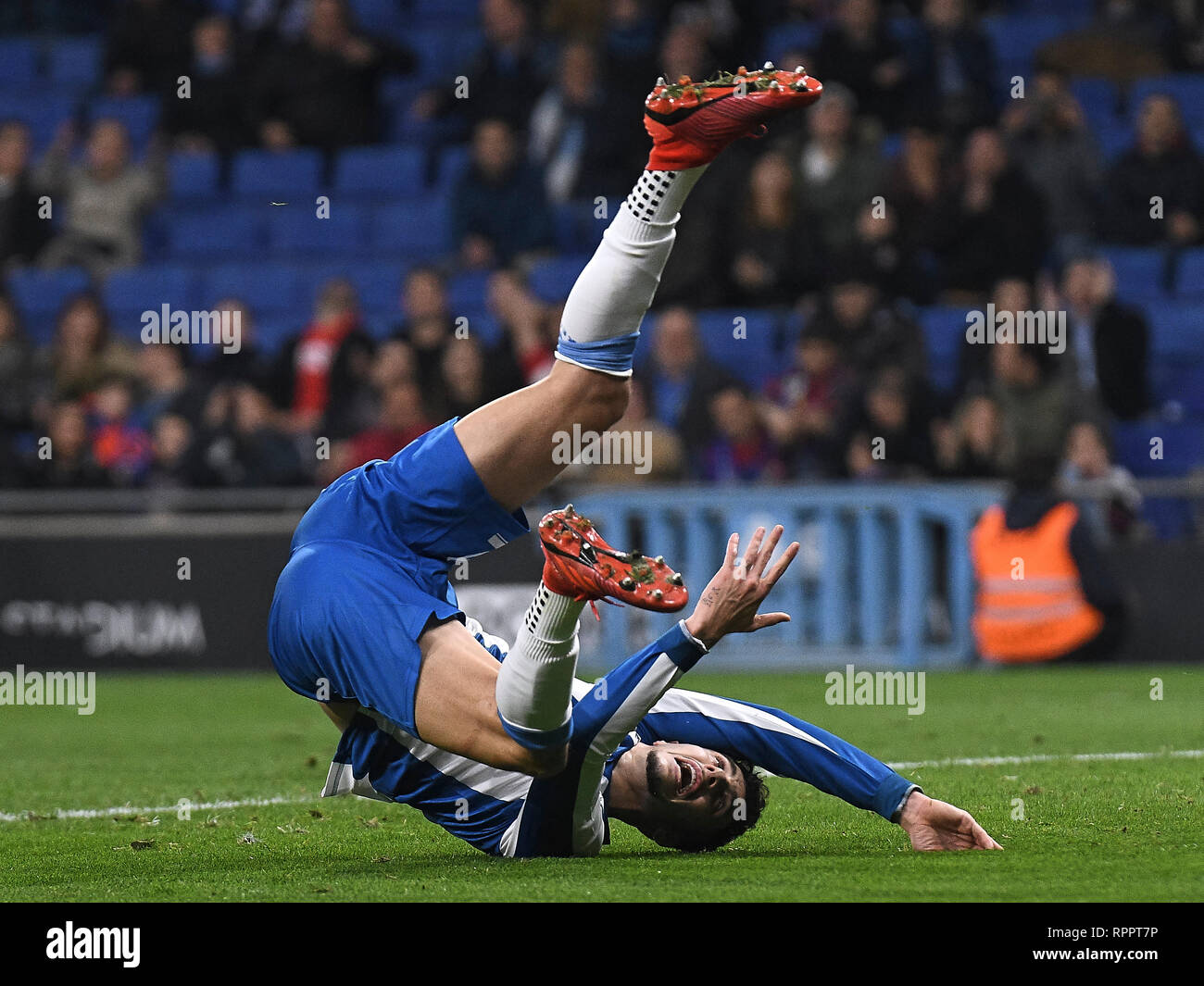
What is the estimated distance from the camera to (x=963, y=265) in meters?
13.7

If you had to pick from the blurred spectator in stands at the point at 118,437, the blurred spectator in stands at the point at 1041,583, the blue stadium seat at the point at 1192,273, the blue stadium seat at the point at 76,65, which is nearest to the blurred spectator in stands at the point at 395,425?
the blurred spectator in stands at the point at 118,437

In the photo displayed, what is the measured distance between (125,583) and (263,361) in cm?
243

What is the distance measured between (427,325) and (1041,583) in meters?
4.58

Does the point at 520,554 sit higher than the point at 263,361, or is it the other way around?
the point at 263,361

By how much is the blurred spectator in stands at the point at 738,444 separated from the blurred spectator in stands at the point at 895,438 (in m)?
0.64

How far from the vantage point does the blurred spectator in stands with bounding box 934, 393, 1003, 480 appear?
12.4 m

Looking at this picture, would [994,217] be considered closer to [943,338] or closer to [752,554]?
[943,338]

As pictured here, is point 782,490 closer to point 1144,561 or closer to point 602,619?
point 602,619

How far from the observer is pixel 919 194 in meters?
13.7

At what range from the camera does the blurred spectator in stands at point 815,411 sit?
507 inches

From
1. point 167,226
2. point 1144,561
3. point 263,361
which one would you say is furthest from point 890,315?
point 167,226

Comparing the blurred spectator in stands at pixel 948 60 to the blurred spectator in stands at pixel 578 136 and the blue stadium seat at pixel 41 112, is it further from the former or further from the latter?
the blue stadium seat at pixel 41 112

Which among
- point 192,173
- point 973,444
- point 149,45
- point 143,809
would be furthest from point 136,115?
point 143,809
